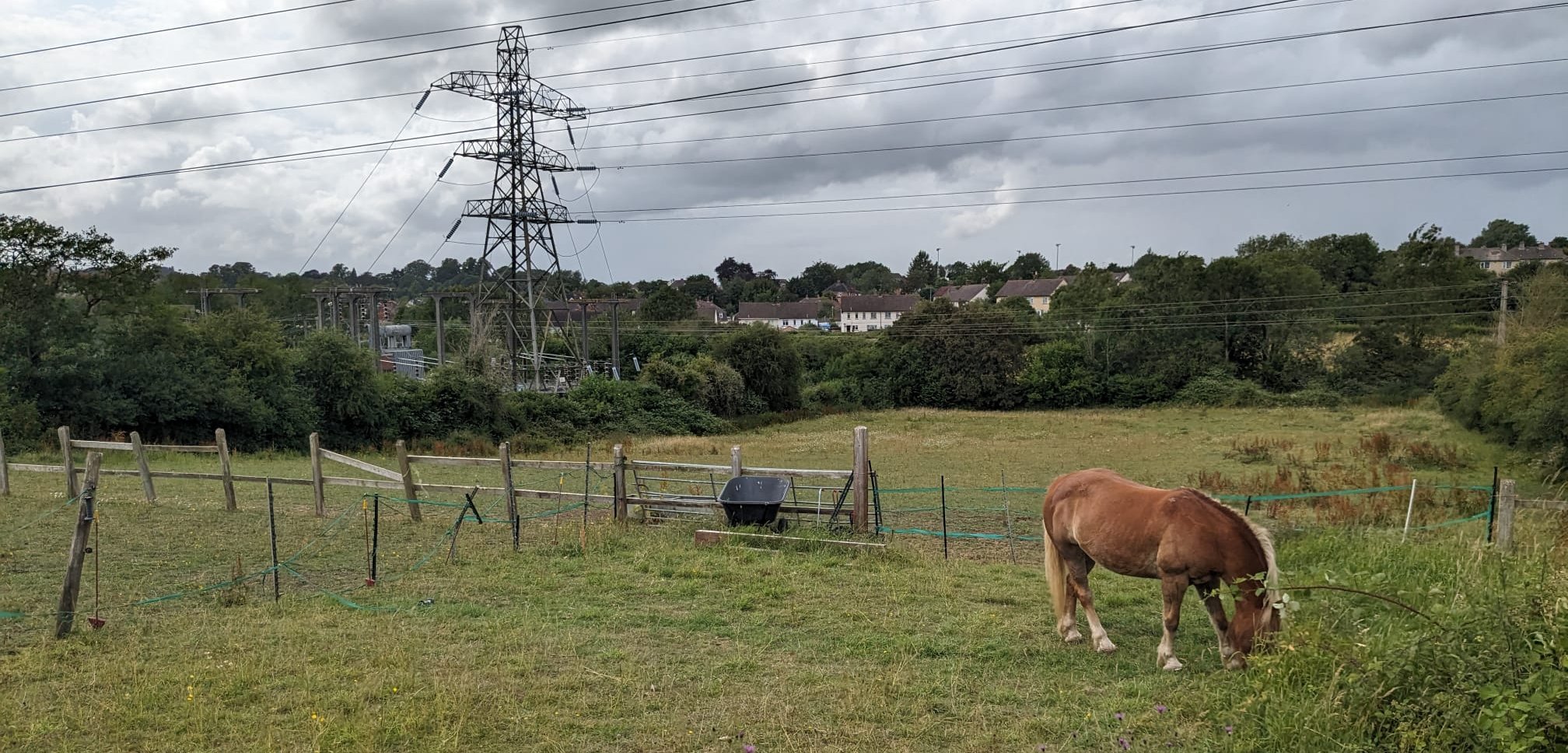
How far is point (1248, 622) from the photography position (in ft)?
20.6

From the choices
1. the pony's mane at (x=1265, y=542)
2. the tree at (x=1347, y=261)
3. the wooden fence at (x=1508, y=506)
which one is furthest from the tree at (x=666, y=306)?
the pony's mane at (x=1265, y=542)

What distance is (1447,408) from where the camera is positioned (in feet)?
114

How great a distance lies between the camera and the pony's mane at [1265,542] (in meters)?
6.03

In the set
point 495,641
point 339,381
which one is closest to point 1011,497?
point 495,641

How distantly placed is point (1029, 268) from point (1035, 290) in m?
20.1

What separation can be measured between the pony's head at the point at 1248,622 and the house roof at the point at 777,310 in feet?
326

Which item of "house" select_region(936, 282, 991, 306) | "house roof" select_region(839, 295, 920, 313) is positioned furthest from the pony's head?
"house" select_region(936, 282, 991, 306)

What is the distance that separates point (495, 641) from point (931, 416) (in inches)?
1691

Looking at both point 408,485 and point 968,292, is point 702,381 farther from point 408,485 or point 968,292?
point 968,292

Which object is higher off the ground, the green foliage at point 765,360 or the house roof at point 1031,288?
the house roof at point 1031,288

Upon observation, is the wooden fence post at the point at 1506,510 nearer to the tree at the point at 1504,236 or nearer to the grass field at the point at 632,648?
the grass field at the point at 632,648

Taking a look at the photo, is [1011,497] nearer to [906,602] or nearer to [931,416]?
[906,602]

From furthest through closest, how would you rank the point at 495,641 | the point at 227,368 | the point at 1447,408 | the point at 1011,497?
the point at 1447,408 < the point at 227,368 < the point at 1011,497 < the point at 495,641

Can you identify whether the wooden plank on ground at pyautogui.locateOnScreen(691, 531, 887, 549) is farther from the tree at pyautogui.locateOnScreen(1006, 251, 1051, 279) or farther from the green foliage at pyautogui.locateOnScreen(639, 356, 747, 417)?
the tree at pyautogui.locateOnScreen(1006, 251, 1051, 279)
